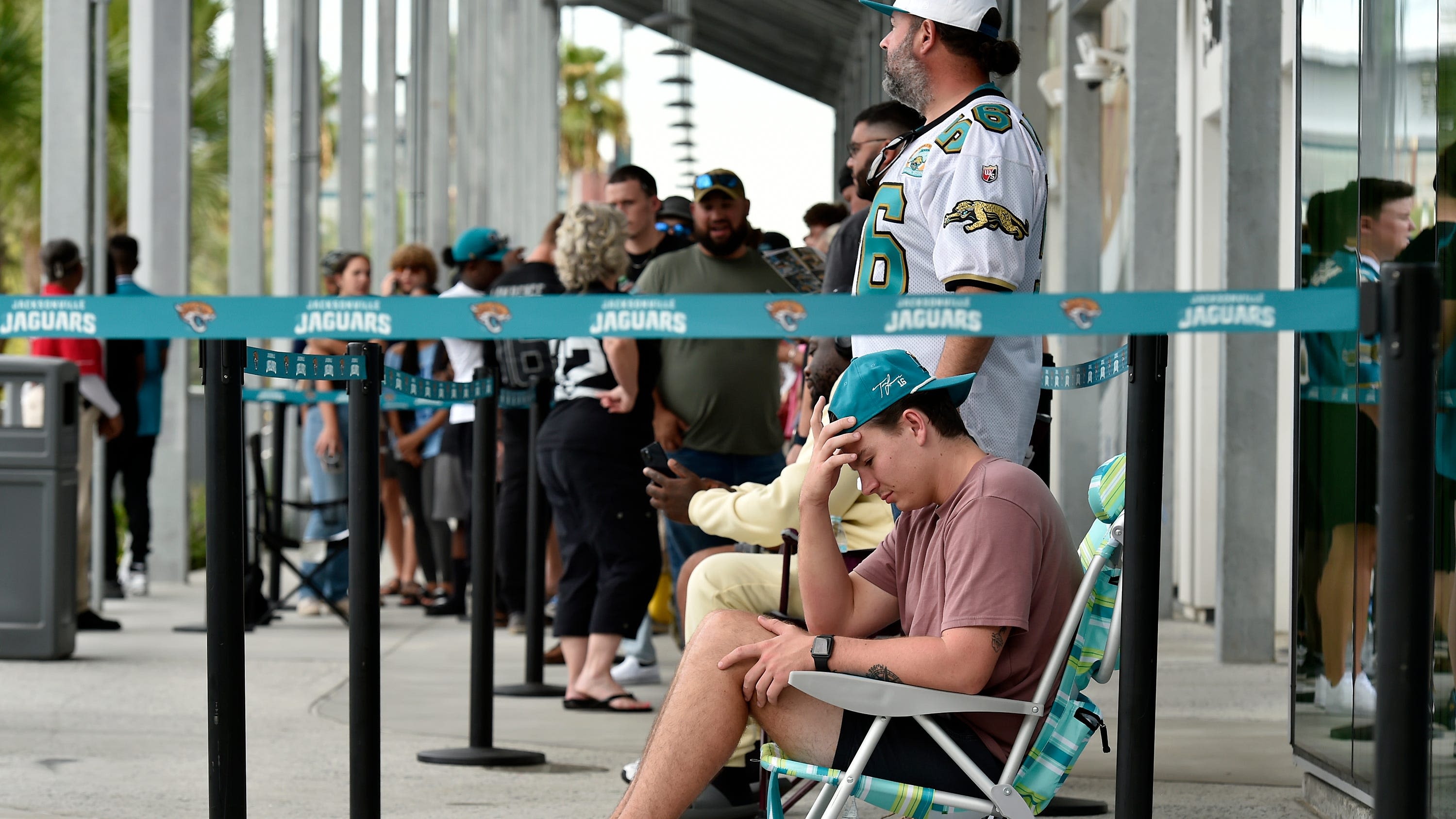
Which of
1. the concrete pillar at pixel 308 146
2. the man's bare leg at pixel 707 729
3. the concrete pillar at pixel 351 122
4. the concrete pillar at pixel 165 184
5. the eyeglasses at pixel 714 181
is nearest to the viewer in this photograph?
the man's bare leg at pixel 707 729

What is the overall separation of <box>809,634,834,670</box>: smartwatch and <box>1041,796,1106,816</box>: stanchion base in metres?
1.45

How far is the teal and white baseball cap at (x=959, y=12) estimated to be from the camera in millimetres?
3566

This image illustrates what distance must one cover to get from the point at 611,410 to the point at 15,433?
282 centimetres

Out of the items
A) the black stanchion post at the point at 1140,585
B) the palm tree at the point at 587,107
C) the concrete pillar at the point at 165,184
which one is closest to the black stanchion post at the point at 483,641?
the black stanchion post at the point at 1140,585

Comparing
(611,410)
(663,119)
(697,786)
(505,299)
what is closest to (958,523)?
(697,786)

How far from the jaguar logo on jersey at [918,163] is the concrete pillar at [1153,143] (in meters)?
4.40

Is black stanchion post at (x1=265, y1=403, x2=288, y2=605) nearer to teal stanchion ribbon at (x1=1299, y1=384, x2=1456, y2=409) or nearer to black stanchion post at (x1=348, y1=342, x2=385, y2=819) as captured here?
black stanchion post at (x1=348, y1=342, x2=385, y2=819)

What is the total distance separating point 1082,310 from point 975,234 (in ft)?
2.80

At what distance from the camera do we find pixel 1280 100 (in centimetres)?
686

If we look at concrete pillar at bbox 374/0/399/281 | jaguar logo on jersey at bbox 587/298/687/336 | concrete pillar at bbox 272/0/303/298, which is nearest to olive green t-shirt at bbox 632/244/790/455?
jaguar logo on jersey at bbox 587/298/687/336

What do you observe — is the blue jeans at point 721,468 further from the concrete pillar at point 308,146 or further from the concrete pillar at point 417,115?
the concrete pillar at point 417,115

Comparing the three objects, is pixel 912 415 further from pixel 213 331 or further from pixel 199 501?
pixel 199 501

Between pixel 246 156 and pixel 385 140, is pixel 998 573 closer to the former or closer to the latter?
pixel 246 156

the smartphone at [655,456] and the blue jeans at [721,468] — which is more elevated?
the smartphone at [655,456]
